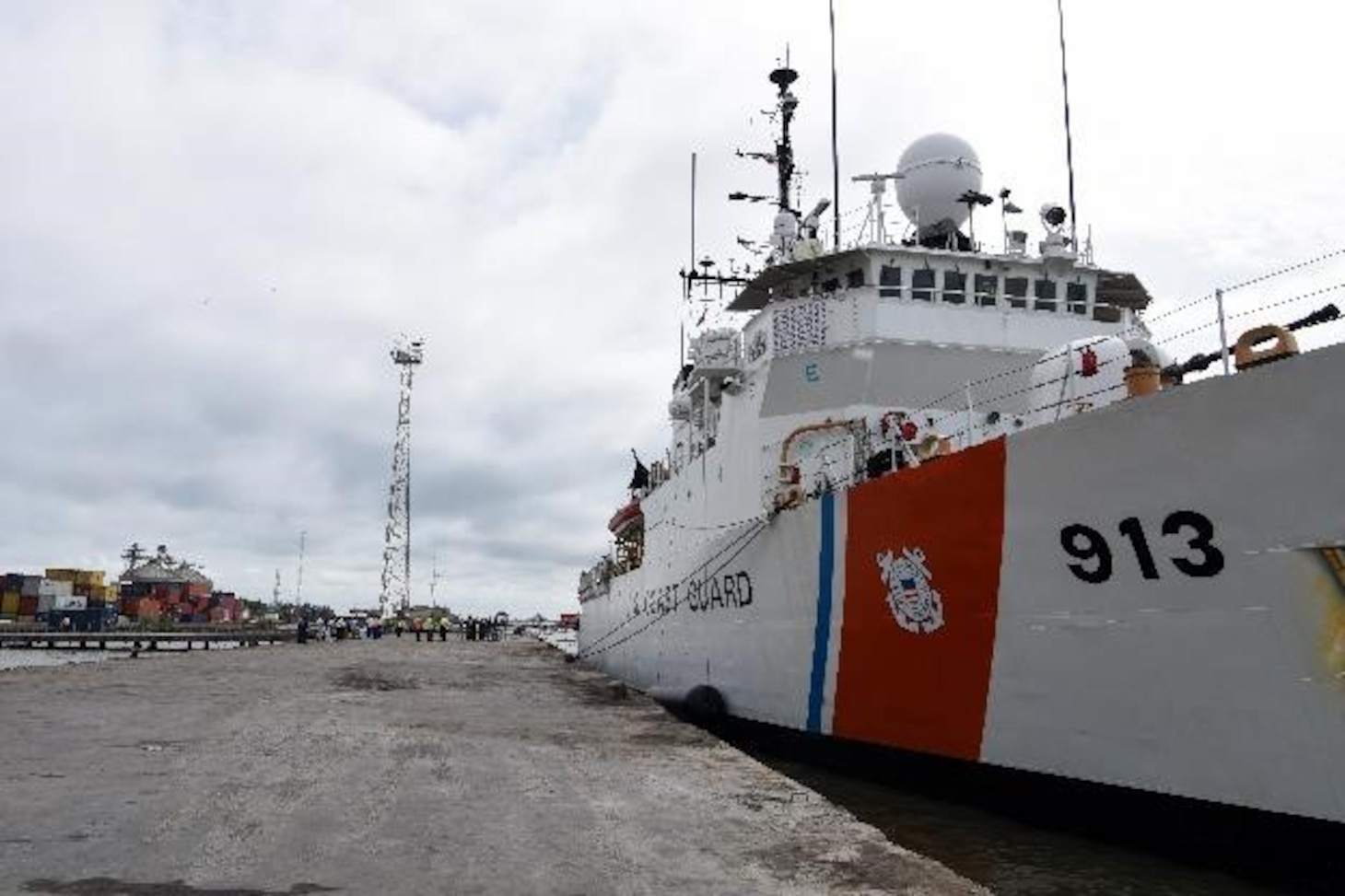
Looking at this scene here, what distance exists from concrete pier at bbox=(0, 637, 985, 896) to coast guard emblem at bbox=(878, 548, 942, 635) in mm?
2028

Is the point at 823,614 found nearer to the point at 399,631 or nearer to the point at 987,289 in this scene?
the point at 987,289

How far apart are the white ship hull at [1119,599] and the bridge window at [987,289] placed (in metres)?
5.59

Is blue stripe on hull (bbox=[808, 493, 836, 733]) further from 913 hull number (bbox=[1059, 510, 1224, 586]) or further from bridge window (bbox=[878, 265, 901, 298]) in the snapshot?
bridge window (bbox=[878, 265, 901, 298])

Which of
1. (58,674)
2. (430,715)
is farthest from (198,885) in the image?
(58,674)

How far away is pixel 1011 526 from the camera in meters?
7.79

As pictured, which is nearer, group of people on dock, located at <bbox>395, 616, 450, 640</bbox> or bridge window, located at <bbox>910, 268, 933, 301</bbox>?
bridge window, located at <bbox>910, 268, 933, 301</bbox>

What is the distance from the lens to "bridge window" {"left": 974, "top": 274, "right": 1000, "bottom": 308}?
14203 millimetres

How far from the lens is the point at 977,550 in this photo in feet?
26.5

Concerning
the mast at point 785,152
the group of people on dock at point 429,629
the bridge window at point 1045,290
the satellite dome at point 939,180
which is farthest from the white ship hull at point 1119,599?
the group of people on dock at point 429,629

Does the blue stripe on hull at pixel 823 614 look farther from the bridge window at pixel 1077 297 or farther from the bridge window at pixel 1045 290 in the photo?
the bridge window at pixel 1077 297

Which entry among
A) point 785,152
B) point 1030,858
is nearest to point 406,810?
point 1030,858

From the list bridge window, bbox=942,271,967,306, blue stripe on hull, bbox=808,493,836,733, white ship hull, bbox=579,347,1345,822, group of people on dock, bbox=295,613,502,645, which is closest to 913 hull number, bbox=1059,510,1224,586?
white ship hull, bbox=579,347,1345,822

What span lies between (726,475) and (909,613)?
641 centimetres

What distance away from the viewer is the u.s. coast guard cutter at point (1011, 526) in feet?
19.4
